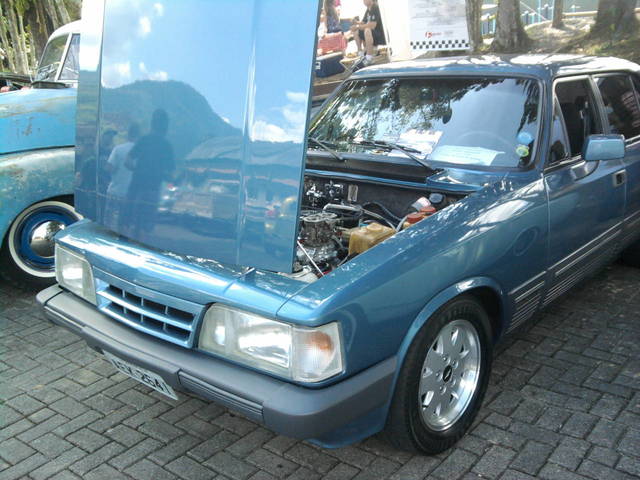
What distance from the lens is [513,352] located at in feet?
12.0

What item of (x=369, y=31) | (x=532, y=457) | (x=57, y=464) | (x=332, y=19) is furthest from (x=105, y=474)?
(x=332, y=19)

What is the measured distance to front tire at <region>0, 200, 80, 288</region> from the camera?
470cm

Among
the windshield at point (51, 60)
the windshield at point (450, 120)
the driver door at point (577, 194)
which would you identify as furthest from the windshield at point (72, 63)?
the driver door at point (577, 194)

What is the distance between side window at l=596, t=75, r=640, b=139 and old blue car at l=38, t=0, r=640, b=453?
0.48 meters

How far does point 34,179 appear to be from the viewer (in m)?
4.66

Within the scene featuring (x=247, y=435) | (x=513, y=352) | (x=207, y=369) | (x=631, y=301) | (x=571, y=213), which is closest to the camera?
(x=207, y=369)

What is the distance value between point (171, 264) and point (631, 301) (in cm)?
335

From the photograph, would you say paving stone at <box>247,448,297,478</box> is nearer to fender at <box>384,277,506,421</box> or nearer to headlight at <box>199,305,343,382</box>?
fender at <box>384,277,506,421</box>

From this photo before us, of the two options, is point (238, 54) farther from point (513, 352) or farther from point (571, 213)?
point (513, 352)

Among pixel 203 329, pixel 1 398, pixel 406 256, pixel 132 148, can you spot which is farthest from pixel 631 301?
pixel 1 398

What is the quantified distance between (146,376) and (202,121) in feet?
3.63

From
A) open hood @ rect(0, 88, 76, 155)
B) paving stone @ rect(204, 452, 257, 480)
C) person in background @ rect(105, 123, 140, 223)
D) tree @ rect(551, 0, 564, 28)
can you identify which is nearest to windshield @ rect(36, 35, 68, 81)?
open hood @ rect(0, 88, 76, 155)

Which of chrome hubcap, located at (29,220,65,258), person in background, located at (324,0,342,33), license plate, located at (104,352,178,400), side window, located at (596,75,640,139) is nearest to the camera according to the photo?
license plate, located at (104,352,178,400)

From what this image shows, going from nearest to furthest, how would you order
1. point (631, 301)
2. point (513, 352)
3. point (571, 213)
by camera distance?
point (571, 213), point (513, 352), point (631, 301)
